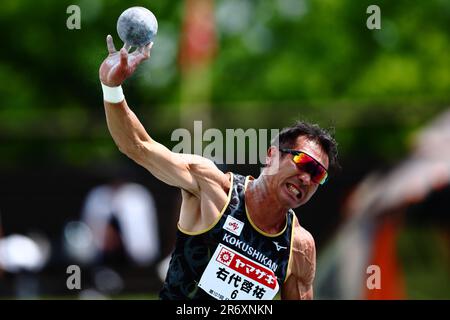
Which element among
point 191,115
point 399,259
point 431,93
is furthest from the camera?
point 431,93

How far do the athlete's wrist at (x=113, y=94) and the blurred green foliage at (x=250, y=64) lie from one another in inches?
864

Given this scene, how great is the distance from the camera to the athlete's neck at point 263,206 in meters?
7.21

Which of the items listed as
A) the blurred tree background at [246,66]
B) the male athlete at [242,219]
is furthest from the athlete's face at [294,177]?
the blurred tree background at [246,66]

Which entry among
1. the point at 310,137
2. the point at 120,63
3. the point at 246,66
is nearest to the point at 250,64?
the point at 246,66

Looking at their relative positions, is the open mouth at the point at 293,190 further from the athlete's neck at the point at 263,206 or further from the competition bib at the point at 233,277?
the competition bib at the point at 233,277

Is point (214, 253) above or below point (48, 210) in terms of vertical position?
below

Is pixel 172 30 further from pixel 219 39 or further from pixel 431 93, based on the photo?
pixel 431 93

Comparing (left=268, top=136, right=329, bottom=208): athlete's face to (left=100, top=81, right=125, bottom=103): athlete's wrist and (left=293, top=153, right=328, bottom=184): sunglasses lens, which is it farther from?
(left=100, top=81, right=125, bottom=103): athlete's wrist

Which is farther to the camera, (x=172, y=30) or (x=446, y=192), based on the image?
(x=172, y=30)

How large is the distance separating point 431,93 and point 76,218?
49.6ft

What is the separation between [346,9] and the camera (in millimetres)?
32062

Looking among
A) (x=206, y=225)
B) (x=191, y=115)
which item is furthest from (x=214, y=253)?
(x=191, y=115)

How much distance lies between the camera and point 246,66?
31.7 metres

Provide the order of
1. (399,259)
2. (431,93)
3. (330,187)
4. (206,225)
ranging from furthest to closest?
(431,93), (330,187), (399,259), (206,225)
